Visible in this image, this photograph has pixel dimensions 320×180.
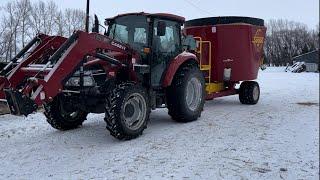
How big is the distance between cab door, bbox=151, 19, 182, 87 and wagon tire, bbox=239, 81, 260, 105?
362cm

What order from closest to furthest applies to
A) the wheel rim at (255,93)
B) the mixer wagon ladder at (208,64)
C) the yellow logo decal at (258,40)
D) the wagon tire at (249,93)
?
the mixer wagon ladder at (208,64), the wagon tire at (249,93), the wheel rim at (255,93), the yellow logo decal at (258,40)

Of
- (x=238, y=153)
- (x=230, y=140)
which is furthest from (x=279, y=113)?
(x=238, y=153)

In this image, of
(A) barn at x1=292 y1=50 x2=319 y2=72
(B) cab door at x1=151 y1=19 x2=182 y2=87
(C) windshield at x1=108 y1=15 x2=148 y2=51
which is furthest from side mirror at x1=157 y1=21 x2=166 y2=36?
(A) barn at x1=292 y1=50 x2=319 y2=72

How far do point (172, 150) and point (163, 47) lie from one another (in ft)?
8.76

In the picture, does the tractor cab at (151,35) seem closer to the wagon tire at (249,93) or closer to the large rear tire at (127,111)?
the large rear tire at (127,111)

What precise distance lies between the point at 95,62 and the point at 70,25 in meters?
34.5

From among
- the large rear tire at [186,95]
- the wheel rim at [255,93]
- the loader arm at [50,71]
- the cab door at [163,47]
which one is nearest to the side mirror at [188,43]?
the cab door at [163,47]

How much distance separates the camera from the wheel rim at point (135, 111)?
24.3ft

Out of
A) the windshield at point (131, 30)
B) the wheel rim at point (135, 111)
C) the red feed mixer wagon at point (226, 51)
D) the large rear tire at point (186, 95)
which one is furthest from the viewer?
the red feed mixer wagon at point (226, 51)

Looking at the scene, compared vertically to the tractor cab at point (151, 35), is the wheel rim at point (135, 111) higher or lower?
lower

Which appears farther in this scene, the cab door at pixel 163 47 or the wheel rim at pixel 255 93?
the wheel rim at pixel 255 93

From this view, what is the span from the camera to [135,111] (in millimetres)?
7637

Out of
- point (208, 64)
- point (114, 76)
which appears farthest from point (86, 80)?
point (208, 64)

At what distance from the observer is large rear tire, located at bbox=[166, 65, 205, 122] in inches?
344
